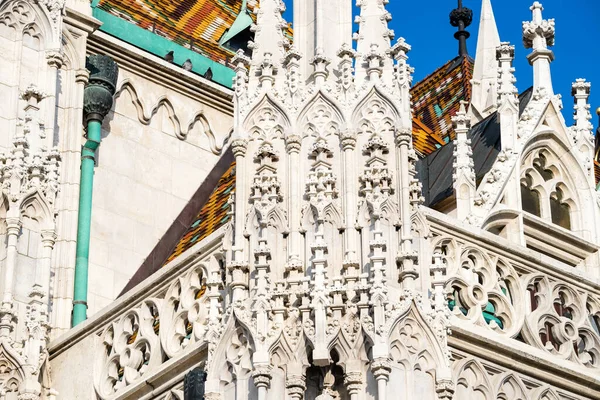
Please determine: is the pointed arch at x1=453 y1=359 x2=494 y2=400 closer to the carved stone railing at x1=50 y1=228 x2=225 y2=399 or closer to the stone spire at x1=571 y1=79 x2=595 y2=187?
the carved stone railing at x1=50 y1=228 x2=225 y2=399

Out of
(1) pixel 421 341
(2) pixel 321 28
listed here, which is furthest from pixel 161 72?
(1) pixel 421 341

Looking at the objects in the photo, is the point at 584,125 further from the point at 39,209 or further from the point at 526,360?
the point at 39,209

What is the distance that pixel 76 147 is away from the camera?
15.4 meters

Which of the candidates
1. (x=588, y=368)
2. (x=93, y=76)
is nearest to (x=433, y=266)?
(x=588, y=368)

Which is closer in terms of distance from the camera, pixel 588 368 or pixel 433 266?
pixel 433 266

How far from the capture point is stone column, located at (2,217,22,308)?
538 inches

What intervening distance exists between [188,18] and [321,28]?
6749 mm

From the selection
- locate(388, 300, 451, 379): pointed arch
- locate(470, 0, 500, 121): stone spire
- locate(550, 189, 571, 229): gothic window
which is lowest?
locate(388, 300, 451, 379): pointed arch

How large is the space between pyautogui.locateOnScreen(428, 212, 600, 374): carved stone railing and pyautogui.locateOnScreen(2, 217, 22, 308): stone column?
318 centimetres

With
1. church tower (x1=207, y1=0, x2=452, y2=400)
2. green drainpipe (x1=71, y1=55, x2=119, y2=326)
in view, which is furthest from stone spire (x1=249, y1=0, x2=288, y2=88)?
green drainpipe (x1=71, y1=55, x2=119, y2=326)

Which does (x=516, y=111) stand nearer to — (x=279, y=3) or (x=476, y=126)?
(x=476, y=126)

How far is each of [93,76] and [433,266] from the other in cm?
517

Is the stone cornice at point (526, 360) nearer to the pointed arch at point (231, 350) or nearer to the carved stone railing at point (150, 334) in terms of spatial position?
the pointed arch at point (231, 350)

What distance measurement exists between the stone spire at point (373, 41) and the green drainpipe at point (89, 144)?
342 cm
